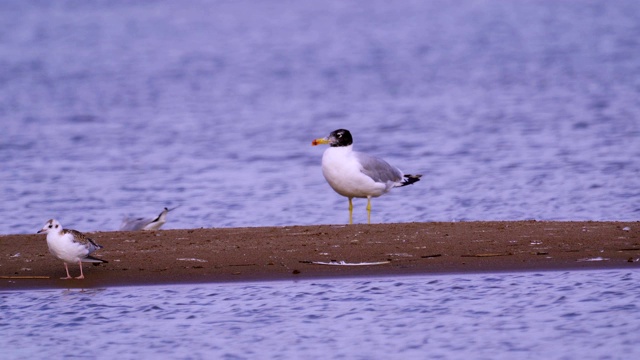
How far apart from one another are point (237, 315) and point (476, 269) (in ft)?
7.08

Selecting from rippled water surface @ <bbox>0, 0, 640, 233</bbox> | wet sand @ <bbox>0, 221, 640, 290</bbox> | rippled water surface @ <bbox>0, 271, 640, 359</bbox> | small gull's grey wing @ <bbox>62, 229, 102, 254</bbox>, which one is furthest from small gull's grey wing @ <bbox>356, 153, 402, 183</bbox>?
small gull's grey wing @ <bbox>62, 229, 102, 254</bbox>

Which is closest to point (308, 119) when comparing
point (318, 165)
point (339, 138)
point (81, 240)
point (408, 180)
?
point (318, 165)

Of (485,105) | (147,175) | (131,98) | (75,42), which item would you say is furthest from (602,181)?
(75,42)

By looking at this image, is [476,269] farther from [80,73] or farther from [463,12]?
[463,12]

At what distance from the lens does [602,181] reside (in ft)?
58.7

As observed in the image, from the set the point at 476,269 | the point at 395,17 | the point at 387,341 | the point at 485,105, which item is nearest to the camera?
the point at 387,341

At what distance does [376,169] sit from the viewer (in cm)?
1433

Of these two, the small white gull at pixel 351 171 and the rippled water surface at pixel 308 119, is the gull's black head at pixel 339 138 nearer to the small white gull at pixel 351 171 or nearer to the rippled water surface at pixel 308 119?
the small white gull at pixel 351 171

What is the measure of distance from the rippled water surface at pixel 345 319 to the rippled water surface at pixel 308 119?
13.8 ft

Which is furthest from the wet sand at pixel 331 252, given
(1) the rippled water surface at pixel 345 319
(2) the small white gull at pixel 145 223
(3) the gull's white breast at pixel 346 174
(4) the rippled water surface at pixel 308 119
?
(4) the rippled water surface at pixel 308 119

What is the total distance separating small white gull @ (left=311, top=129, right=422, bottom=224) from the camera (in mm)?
14125

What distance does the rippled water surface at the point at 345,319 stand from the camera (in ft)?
31.9

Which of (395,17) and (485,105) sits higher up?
(395,17)

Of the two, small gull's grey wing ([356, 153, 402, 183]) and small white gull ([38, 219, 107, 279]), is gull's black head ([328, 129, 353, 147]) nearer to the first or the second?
small gull's grey wing ([356, 153, 402, 183])
